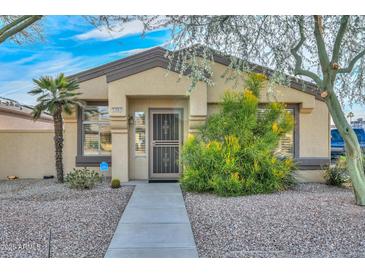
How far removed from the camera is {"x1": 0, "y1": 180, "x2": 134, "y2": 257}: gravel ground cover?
14.9 feet

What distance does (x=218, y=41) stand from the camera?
23.4 ft

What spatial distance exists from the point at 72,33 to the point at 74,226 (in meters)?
4.78

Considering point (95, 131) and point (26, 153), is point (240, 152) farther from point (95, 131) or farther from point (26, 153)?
point (26, 153)

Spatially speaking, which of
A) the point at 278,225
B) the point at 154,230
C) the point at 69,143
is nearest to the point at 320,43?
the point at 278,225

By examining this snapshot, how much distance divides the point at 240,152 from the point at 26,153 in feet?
22.4

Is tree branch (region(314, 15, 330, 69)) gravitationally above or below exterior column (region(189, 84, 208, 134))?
above

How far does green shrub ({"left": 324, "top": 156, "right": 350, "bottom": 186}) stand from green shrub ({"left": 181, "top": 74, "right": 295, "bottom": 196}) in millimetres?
1515

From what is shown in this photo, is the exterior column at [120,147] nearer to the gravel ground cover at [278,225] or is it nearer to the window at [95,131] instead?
the window at [95,131]

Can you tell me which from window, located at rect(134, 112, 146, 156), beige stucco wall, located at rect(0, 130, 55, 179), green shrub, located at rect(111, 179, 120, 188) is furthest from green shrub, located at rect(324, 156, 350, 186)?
beige stucco wall, located at rect(0, 130, 55, 179)

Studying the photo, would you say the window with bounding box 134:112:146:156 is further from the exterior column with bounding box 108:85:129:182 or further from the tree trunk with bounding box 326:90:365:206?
the tree trunk with bounding box 326:90:365:206

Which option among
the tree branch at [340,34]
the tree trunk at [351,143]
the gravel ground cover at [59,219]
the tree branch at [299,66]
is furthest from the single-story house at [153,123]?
the tree branch at [340,34]

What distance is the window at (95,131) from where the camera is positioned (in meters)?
10.6

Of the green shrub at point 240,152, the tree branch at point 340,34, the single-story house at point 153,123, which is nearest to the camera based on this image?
the tree branch at point 340,34

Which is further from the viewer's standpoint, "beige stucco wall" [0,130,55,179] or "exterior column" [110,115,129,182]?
"beige stucco wall" [0,130,55,179]
